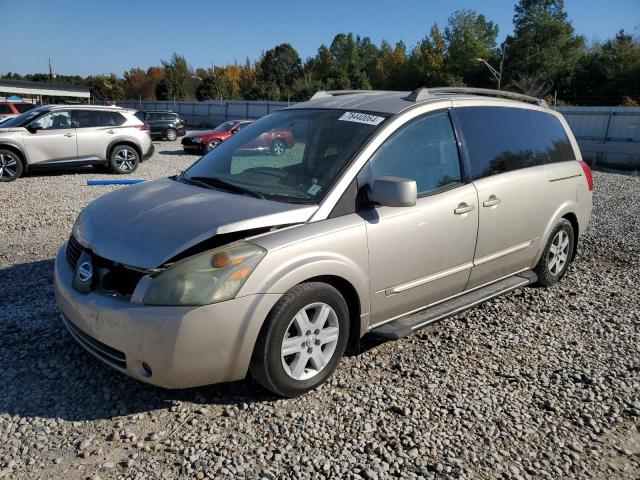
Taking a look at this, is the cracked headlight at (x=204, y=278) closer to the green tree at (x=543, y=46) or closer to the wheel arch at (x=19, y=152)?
the wheel arch at (x=19, y=152)

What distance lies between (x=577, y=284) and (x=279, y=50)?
297ft

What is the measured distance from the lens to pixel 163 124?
84.4 feet

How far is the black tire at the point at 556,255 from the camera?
16.4 ft

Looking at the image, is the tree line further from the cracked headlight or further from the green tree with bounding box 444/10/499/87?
the cracked headlight

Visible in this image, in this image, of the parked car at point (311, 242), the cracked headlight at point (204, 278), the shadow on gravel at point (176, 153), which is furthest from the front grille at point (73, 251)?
the shadow on gravel at point (176, 153)

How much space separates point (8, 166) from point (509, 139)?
1131cm

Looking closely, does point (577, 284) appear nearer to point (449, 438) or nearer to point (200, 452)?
point (449, 438)

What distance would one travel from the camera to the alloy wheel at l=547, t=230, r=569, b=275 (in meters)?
5.12

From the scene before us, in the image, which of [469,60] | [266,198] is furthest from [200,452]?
[469,60]

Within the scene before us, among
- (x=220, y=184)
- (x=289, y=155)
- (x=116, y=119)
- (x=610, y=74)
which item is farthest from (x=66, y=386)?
(x=610, y=74)

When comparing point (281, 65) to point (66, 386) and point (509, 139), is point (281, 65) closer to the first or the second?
point (509, 139)

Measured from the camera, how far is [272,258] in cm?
286

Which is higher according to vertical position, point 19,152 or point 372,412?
point 19,152

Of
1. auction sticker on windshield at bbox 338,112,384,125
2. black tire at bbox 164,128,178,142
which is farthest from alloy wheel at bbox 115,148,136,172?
black tire at bbox 164,128,178,142
